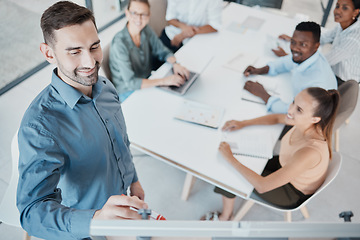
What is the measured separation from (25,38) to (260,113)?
3262 millimetres

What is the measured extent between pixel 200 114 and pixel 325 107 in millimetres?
785

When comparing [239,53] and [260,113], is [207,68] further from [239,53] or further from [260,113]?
[260,113]

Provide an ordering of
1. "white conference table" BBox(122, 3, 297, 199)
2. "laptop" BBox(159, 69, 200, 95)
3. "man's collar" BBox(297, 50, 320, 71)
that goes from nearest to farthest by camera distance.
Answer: "white conference table" BBox(122, 3, 297, 199) → "laptop" BBox(159, 69, 200, 95) → "man's collar" BBox(297, 50, 320, 71)

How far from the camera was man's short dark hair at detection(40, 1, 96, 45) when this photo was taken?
114 cm

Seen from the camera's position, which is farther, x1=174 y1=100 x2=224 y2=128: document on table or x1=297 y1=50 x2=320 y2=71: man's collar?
x1=297 y1=50 x2=320 y2=71: man's collar

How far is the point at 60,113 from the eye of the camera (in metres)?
1.21

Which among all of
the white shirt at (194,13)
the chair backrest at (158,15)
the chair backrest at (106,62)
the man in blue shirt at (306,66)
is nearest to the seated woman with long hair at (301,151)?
the man in blue shirt at (306,66)

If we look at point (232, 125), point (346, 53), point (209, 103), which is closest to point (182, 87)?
point (209, 103)

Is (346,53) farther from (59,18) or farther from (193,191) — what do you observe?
(59,18)

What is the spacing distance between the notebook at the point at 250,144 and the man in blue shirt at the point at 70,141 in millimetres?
740

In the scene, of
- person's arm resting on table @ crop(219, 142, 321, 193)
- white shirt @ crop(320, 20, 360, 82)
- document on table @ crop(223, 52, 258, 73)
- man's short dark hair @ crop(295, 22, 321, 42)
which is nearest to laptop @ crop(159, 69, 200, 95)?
document on table @ crop(223, 52, 258, 73)

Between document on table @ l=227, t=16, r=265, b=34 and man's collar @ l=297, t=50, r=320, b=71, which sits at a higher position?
man's collar @ l=297, t=50, r=320, b=71

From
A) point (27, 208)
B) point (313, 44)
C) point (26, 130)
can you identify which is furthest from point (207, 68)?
point (27, 208)

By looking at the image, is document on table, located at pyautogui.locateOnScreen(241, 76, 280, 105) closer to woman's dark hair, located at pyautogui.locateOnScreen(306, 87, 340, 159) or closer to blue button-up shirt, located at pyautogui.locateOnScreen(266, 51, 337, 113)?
blue button-up shirt, located at pyautogui.locateOnScreen(266, 51, 337, 113)
